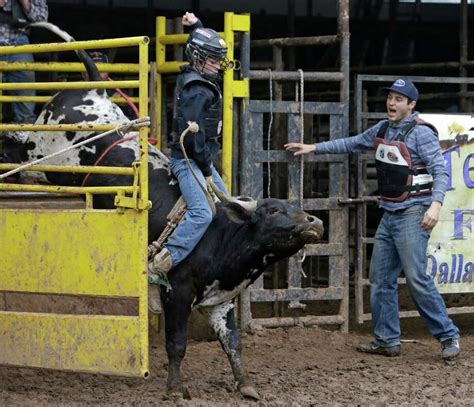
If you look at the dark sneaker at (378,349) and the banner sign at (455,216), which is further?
the banner sign at (455,216)

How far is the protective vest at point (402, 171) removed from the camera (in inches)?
279

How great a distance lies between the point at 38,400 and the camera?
19.2 ft

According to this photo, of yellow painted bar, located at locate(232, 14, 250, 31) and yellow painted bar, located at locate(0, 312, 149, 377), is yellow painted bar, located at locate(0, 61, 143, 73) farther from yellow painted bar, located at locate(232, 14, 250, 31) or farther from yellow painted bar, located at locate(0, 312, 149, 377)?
yellow painted bar, located at locate(0, 312, 149, 377)

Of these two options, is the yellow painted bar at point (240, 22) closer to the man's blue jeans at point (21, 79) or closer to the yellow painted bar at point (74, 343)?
the man's blue jeans at point (21, 79)

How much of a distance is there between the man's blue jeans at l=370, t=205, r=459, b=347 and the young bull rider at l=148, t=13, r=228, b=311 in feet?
5.38

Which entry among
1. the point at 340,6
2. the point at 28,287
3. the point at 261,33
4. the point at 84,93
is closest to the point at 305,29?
the point at 261,33

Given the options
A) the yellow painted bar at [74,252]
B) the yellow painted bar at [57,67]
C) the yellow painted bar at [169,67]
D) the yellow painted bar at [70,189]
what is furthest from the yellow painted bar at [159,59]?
the yellow painted bar at [74,252]

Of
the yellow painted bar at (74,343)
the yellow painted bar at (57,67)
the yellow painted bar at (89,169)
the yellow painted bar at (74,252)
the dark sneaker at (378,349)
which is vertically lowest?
the dark sneaker at (378,349)

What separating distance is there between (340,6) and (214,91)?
2088 mm

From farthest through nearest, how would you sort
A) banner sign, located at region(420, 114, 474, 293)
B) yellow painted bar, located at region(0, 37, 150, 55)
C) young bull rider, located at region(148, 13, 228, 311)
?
banner sign, located at region(420, 114, 474, 293) → young bull rider, located at region(148, 13, 228, 311) → yellow painted bar, located at region(0, 37, 150, 55)

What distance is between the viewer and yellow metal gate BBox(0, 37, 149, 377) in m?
5.61

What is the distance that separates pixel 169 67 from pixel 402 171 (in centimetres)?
190

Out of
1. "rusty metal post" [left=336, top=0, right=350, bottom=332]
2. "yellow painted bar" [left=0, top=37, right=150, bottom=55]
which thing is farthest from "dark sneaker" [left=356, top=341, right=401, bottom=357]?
"yellow painted bar" [left=0, top=37, right=150, bottom=55]

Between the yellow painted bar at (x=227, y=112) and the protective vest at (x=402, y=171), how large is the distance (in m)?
1.06
